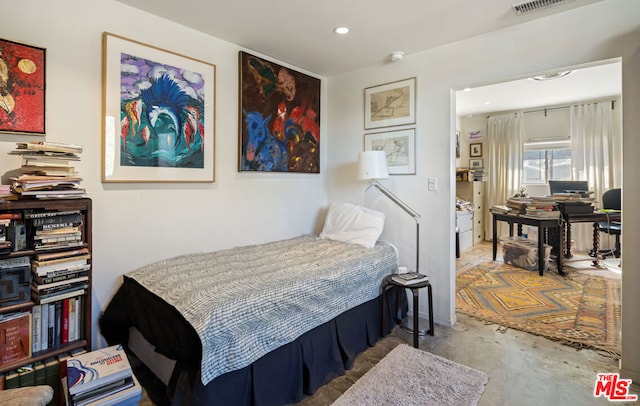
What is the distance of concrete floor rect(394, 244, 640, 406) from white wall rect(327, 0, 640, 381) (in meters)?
0.20

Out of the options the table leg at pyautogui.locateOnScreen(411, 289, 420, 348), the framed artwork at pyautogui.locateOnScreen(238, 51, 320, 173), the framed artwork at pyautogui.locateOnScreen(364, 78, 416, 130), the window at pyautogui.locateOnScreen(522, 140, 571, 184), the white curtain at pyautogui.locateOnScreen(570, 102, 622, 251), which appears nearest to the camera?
the table leg at pyautogui.locateOnScreen(411, 289, 420, 348)

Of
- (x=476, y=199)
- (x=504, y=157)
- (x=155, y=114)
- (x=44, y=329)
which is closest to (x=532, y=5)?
(x=155, y=114)

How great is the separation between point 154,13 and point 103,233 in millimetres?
1510

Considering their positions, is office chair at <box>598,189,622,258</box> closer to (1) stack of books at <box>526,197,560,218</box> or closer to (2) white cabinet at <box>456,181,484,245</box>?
(1) stack of books at <box>526,197,560,218</box>

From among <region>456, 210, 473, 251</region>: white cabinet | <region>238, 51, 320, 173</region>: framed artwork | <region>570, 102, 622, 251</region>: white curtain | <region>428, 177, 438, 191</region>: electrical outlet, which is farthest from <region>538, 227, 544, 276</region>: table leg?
<region>238, 51, 320, 173</region>: framed artwork

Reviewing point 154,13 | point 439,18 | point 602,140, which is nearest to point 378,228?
point 439,18

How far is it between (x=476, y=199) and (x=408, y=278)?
411 cm

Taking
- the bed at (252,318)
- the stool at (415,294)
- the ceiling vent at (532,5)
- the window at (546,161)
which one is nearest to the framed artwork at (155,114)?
the bed at (252,318)

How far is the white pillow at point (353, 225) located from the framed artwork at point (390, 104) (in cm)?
86

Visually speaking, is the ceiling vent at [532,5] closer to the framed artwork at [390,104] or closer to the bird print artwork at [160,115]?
the framed artwork at [390,104]

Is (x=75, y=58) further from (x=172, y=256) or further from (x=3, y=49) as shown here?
(x=172, y=256)

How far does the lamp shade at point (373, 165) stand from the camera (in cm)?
284

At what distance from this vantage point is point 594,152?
5164mm

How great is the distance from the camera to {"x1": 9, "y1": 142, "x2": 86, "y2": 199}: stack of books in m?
1.55
